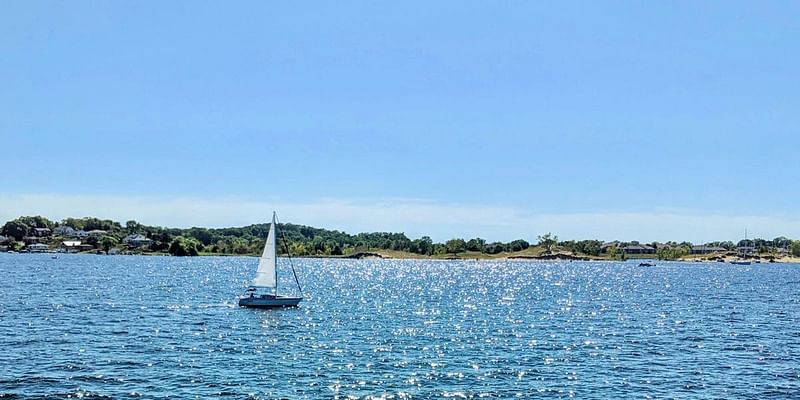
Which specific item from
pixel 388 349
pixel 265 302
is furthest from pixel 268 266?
pixel 388 349

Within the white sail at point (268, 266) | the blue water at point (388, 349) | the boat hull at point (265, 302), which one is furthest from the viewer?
the boat hull at point (265, 302)

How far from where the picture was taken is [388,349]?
2778 inches

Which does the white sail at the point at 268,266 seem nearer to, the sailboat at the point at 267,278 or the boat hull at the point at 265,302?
the sailboat at the point at 267,278

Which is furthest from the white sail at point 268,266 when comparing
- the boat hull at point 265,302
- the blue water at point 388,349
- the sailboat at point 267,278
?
the blue water at point 388,349

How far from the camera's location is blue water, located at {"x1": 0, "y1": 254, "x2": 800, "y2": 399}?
52188 millimetres

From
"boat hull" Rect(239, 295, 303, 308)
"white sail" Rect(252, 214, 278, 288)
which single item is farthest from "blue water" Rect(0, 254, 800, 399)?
"white sail" Rect(252, 214, 278, 288)

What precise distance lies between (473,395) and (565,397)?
677 centimetres

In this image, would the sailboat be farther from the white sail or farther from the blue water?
the blue water

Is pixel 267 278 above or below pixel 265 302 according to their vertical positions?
above

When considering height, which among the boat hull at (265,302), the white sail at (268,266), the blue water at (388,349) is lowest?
the blue water at (388,349)

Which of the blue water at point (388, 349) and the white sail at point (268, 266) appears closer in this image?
the blue water at point (388, 349)

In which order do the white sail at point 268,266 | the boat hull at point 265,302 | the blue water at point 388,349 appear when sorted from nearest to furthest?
the blue water at point 388,349
the white sail at point 268,266
the boat hull at point 265,302

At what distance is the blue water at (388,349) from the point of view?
52.2 m

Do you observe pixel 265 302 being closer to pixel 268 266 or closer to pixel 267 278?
pixel 267 278
